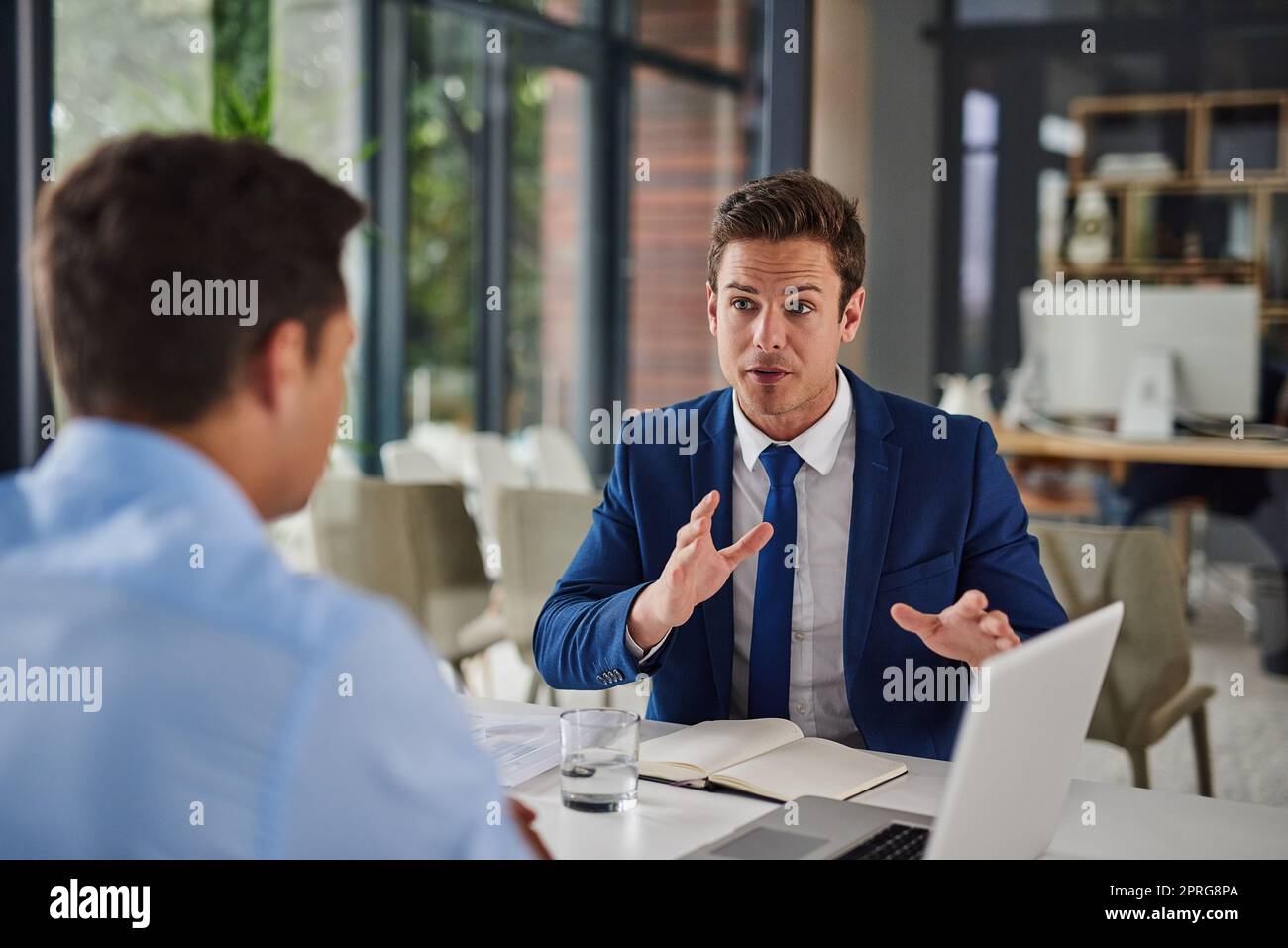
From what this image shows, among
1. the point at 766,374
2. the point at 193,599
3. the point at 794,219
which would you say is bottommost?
the point at 193,599

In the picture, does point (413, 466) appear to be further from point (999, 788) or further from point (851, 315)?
point (999, 788)

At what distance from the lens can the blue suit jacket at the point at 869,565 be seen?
1.92 m

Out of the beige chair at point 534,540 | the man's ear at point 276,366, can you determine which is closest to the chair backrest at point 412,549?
the beige chair at point 534,540

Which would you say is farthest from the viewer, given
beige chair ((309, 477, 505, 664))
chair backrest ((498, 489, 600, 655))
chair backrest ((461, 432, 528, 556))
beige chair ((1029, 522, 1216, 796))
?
chair backrest ((461, 432, 528, 556))

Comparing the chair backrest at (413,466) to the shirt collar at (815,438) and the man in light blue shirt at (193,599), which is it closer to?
the shirt collar at (815,438)

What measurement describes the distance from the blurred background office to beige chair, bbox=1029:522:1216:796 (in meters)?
1.13

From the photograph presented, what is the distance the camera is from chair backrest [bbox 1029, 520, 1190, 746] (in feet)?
9.04

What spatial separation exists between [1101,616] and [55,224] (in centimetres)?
96

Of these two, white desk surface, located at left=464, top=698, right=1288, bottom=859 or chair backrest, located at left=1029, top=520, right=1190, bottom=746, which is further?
chair backrest, located at left=1029, top=520, right=1190, bottom=746

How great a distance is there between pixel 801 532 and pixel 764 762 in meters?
0.44

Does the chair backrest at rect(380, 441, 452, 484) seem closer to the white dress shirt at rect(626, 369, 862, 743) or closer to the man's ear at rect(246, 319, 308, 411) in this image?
the white dress shirt at rect(626, 369, 862, 743)

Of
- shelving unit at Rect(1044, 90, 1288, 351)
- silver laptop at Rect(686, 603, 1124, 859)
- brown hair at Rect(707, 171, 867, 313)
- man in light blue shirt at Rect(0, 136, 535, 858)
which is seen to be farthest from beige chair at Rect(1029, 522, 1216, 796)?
shelving unit at Rect(1044, 90, 1288, 351)

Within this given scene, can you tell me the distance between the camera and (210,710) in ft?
2.73

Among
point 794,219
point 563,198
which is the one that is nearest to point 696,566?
point 794,219
